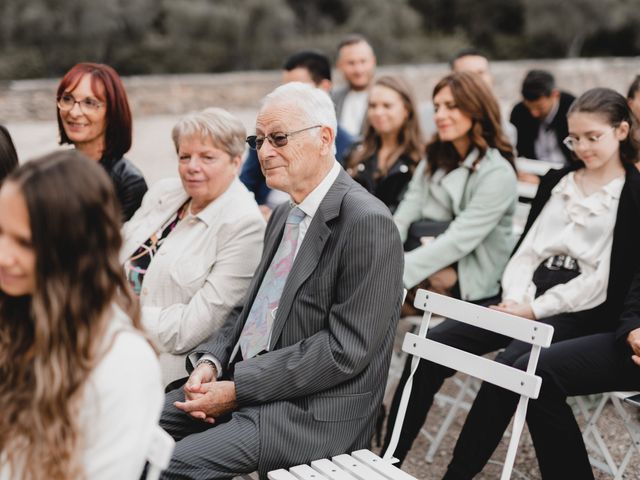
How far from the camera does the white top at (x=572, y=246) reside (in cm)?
327

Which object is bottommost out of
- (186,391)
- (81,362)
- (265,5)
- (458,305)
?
(186,391)

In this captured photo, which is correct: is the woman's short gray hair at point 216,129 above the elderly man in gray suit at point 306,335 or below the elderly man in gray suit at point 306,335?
A: above

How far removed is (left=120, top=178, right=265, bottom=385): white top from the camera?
10.1 feet

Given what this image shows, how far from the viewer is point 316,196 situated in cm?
269

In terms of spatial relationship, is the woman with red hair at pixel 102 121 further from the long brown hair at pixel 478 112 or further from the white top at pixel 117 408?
the white top at pixel 117 408

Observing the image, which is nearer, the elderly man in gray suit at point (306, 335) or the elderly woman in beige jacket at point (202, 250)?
the elderly man in gray suit at point (306, 335)

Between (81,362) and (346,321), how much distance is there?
1029 millimetres

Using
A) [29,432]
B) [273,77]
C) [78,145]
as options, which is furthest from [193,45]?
[29,432]

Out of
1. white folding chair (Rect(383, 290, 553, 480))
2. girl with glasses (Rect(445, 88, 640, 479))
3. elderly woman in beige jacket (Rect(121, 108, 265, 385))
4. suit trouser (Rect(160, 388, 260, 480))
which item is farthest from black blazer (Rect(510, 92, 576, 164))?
suit trouser (Rect(160, 388, 260, 480))

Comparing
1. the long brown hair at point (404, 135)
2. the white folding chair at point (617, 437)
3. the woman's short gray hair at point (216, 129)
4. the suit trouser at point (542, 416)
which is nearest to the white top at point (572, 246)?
the suit trouser at point (542, 416)

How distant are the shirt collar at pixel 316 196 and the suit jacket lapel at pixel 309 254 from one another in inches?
2.5

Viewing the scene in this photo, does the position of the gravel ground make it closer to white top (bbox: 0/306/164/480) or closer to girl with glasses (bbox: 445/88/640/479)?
girl with glasses (bbox: 445/88/640/479)

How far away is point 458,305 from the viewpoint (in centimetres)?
292

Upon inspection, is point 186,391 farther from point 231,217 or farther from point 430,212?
point 430,212
